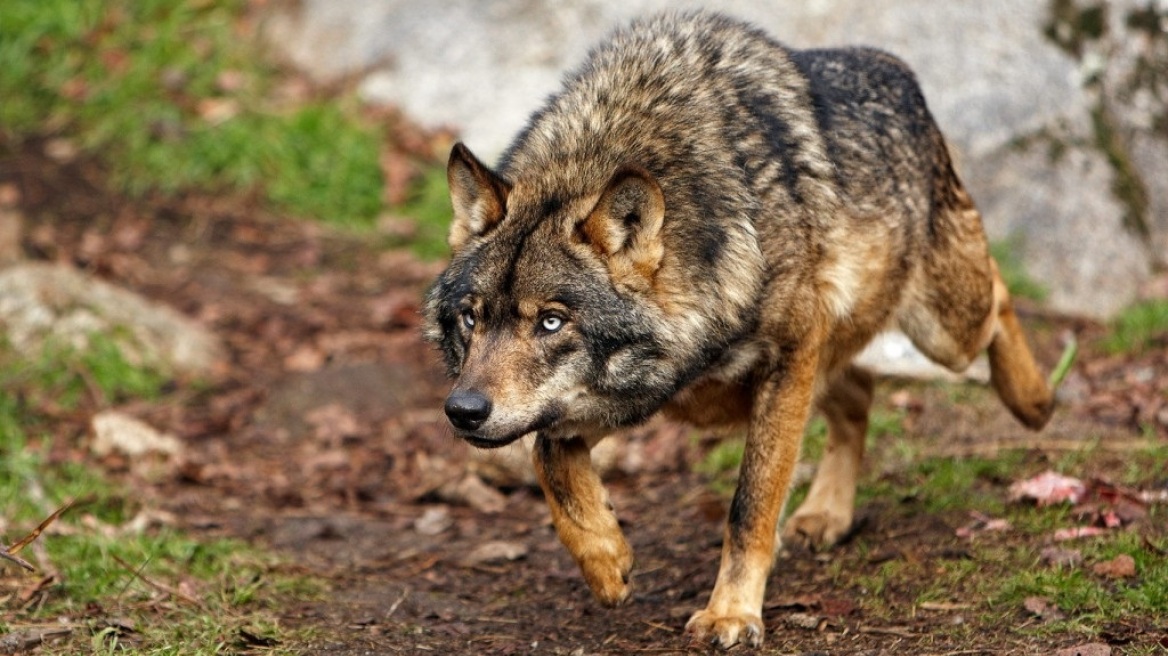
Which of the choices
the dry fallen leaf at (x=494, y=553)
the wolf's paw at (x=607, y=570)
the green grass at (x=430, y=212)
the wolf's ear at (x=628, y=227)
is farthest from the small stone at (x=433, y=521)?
the green grass at (x=430, y=212)

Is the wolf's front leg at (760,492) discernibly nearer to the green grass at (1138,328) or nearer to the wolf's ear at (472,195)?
the wolf's ear at (472,195)

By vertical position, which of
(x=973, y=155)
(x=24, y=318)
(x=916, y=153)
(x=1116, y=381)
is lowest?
(x=1116, y=381)

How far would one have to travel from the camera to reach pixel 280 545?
6578mm

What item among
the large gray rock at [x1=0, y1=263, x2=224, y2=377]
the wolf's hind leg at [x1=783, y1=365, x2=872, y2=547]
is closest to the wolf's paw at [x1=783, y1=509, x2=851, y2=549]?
the wolf's hind leg at [x1=783, y1=365, x2=872, y2=547]

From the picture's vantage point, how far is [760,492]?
5227 mm

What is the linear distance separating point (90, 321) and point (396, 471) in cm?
249

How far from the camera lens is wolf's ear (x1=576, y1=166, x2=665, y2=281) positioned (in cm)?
464

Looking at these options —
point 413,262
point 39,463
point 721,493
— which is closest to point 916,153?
point 721,493

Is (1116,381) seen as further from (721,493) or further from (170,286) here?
(170,286)

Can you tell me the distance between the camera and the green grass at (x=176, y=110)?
11648 mm

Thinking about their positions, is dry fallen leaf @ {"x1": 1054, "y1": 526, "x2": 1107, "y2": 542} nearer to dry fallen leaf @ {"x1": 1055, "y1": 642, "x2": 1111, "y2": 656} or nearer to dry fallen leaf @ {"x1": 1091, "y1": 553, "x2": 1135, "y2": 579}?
dry fallen leaf @ {"x1": 1091, "y1": 553, "x2": 1135, "y2": 579}

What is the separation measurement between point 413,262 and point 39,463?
165 inches

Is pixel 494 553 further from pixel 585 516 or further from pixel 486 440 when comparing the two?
pixel 486 440

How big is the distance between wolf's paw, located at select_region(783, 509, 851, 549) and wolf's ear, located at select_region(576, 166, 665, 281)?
200 cm
